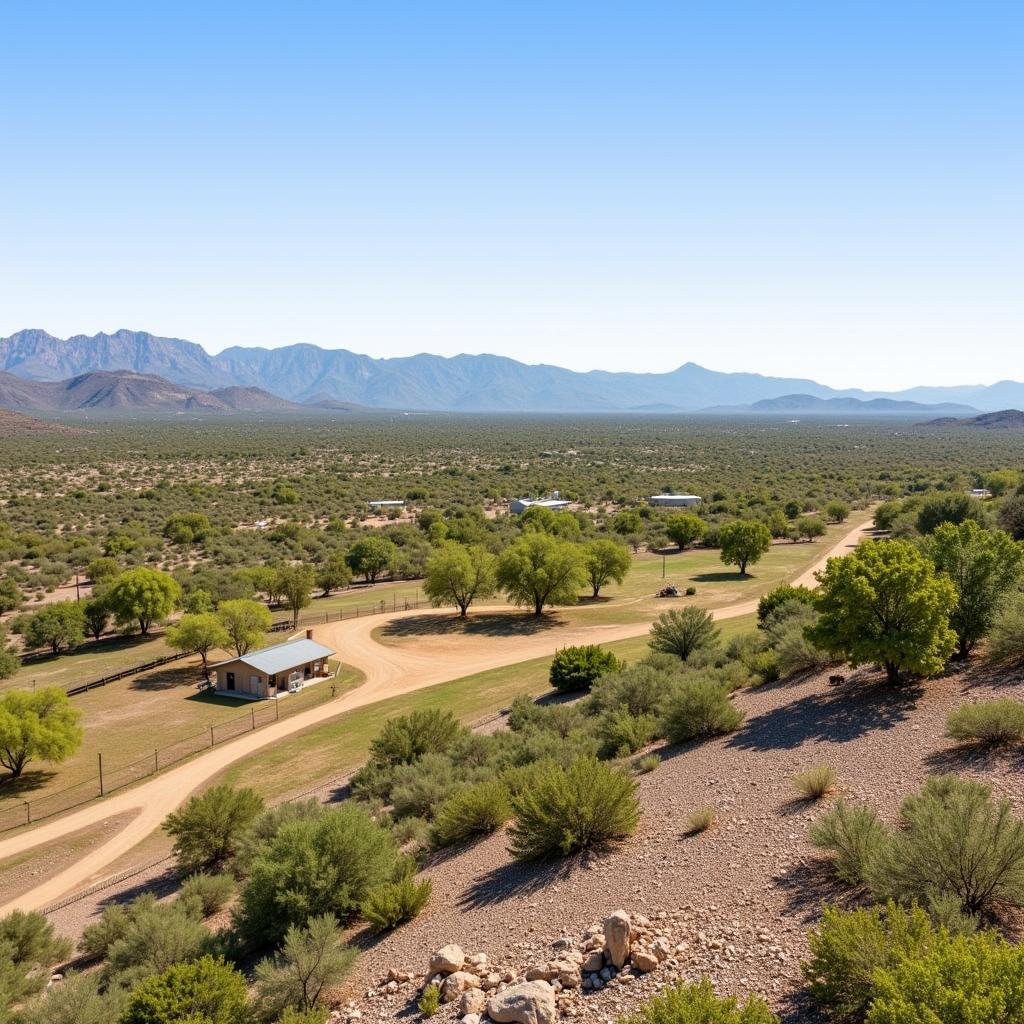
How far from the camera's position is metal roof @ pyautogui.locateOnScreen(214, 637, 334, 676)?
38.5 m

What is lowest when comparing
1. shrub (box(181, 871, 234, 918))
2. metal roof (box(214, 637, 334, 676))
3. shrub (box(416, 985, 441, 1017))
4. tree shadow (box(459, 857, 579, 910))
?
metal roof (box(214, 637, 334, 676))

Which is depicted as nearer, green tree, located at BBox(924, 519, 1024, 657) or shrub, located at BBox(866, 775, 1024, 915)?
shrub, located at BBox(866, 775, 1024, 915)

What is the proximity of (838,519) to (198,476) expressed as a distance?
313 feet

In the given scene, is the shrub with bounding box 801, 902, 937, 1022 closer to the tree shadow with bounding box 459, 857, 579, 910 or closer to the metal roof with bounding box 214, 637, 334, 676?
the tree shadow with bounding box 459, 857, 579, 910

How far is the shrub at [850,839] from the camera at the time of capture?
11477 mm

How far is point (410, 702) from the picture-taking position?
36.0 m

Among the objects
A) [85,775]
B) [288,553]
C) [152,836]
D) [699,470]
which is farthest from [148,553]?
[699,470]

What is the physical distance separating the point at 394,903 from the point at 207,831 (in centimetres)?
966

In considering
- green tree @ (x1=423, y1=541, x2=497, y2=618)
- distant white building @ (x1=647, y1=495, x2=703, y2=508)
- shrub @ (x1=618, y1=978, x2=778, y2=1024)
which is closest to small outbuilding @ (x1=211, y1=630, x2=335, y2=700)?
green tree @ (x1=423, y1=541, x2=497, y2=618)

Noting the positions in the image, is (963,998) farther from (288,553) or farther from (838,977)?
(288,553)

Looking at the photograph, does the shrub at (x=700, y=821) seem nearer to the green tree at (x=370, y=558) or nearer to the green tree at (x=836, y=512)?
the green tree at (x=370, y=558)

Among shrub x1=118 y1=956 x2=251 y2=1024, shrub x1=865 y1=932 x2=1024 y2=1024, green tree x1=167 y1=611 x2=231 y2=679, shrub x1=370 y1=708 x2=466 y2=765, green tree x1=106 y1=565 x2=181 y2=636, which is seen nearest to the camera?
shrub x1=865 y1=932 x2=1024 y2=1024

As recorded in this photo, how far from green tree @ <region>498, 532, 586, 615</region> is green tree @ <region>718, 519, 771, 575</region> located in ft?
49.4

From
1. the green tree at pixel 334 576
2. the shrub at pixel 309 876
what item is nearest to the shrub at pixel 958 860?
the shrub at pixel 309 876
